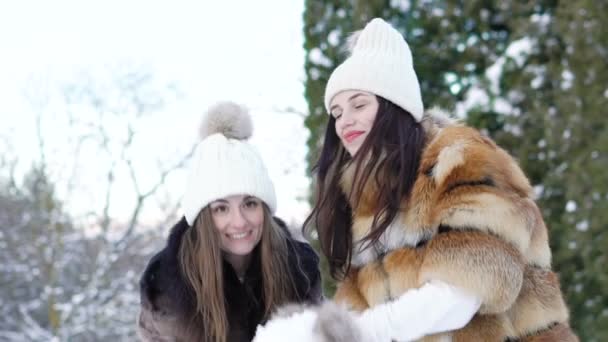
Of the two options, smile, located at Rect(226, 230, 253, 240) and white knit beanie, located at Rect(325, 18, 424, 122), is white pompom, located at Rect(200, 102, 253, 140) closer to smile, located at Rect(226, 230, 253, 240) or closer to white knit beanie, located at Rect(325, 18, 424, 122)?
smile, located at Rect(226, 230, 253, 240)

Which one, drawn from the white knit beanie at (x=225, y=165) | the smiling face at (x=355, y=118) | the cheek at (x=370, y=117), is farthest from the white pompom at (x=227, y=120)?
the cheek at (x=370, y=117)

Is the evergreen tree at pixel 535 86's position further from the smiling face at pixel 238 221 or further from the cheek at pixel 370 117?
the cheek at pixel 370 117

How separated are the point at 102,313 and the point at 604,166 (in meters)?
13.2

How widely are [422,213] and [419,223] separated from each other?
3cm

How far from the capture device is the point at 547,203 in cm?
401

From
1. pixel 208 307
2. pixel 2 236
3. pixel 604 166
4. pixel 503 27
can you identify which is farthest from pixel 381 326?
pixel 2 236

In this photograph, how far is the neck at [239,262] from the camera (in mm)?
2855

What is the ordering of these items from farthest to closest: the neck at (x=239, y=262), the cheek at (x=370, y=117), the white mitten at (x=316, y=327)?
the neck at (x=239, y=262)
the cheek at (x=370, y=117)
the white mitten at (x=316, y=327)

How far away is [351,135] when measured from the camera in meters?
2.24

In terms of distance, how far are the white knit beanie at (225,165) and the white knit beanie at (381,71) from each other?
0.49m

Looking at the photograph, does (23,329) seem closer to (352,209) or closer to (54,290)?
(54,290)

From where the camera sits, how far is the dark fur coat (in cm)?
262

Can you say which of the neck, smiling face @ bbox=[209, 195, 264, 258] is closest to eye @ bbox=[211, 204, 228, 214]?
smiling face @ bbox=[209, 195, 264, 258]

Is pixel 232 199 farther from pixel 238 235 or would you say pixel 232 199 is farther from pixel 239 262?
pixel 239 262
